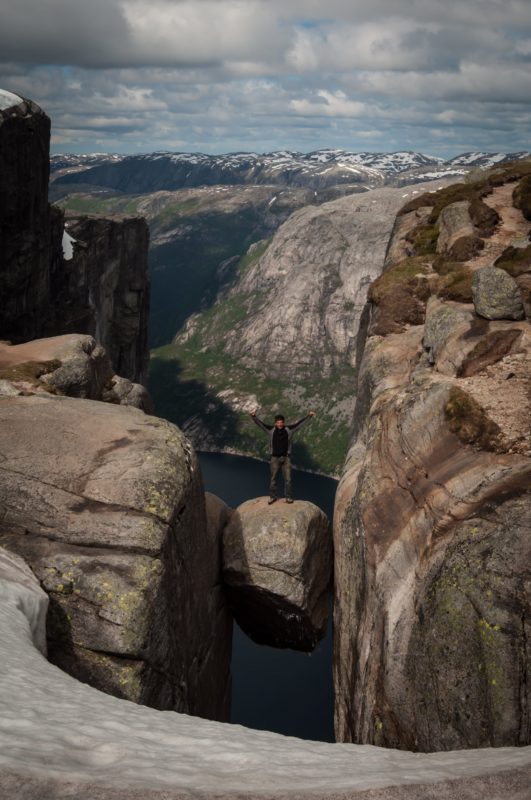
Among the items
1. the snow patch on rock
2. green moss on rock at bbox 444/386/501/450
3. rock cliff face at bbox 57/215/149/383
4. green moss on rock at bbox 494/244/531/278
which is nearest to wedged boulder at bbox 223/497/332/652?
green moss on rock at bbox 444/386/501/450

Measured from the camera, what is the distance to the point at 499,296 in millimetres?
30641

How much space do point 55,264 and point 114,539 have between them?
119910 millimetres

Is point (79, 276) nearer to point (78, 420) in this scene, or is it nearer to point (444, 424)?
point (78, 420)

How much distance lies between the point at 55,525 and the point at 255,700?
12134cm

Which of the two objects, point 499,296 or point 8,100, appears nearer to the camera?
point 499,296

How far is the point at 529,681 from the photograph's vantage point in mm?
15727

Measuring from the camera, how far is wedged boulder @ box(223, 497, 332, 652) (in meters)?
31.0

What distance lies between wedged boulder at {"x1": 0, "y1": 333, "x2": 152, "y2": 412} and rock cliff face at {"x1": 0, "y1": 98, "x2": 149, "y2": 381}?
5858 cm

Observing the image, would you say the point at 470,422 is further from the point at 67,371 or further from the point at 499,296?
the point at 67,371

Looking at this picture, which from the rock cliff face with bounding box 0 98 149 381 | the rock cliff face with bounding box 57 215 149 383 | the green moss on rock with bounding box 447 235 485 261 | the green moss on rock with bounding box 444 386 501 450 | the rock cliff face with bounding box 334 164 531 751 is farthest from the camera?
the rock cliff face with bounding box 57 215 149 383

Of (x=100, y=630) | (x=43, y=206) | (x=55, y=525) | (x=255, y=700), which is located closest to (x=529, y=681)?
(x=100, y=630)

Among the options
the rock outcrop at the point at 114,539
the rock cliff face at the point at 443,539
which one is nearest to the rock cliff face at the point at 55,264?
the rock outcrop at the point at 114,539

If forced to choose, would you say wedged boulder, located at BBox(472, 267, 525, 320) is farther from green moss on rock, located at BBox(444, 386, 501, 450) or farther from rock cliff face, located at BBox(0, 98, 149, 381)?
rock cliff face, located at BBox(0, 98, 149, 381)

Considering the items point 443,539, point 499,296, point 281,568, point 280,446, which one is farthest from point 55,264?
point 443,539
